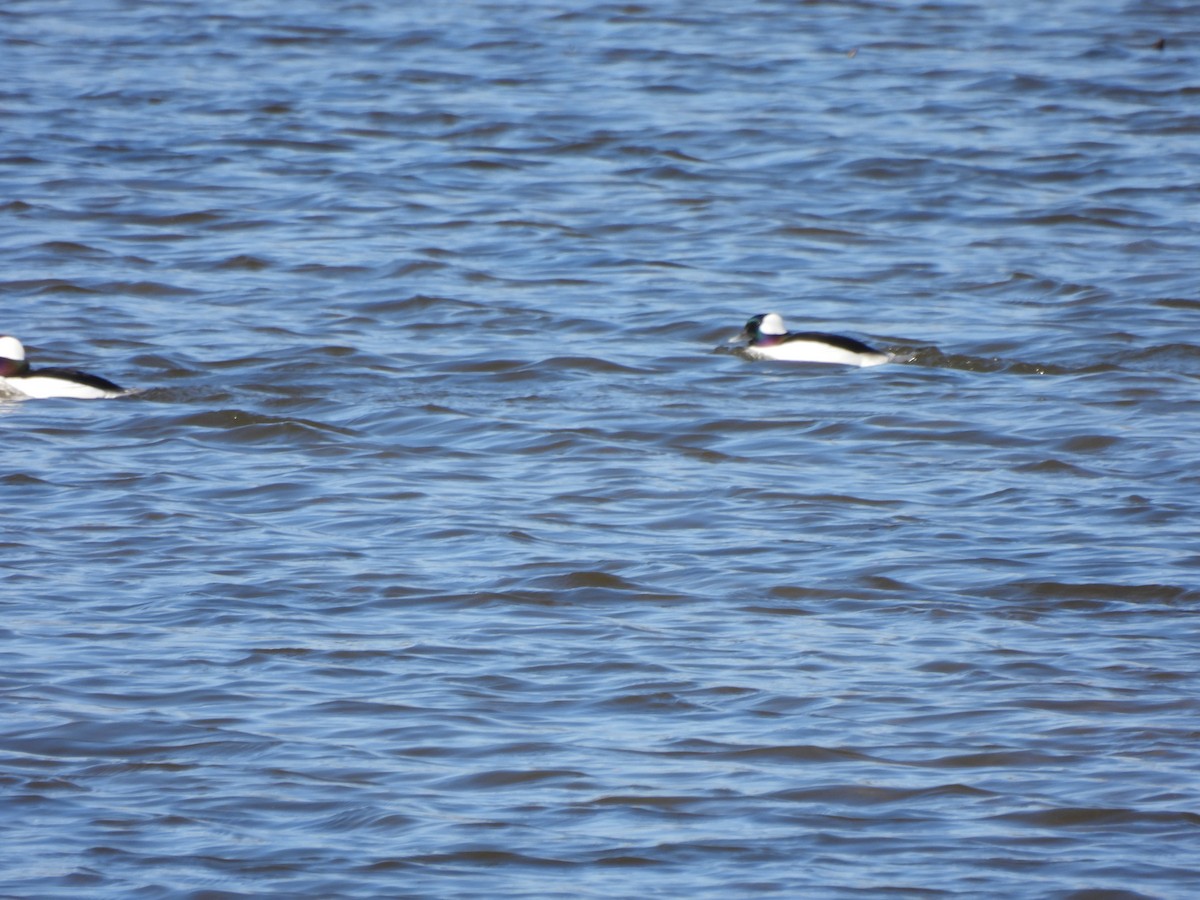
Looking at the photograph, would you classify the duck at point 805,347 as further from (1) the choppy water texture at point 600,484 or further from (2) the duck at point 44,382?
(2) the duck at point 44,382

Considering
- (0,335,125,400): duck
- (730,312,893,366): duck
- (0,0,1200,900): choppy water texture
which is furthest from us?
(730,312,893,366): duck

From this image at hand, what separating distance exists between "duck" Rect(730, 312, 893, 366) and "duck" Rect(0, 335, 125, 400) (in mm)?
3692

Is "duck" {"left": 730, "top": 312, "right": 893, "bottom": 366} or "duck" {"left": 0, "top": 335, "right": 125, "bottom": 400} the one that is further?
"duck" {"left": 730, "top": 312, "right": 893, "bottom": 366}

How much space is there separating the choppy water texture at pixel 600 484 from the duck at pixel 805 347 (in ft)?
0.53

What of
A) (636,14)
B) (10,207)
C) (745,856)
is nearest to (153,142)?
(10,207)

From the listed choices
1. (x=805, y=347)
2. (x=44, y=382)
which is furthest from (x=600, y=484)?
(x=44, y=382)

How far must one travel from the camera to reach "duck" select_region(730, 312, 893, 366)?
1197 cm

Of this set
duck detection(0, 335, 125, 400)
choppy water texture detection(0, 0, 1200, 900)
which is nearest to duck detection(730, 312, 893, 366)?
choppy water texture detection(0, 0, 1200, 900)

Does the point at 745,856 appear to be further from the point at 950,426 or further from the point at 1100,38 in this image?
the point at 1100,38

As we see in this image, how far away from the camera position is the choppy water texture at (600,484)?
596 cm

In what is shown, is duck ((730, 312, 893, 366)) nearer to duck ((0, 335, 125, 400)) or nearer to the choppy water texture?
the choppy water texture

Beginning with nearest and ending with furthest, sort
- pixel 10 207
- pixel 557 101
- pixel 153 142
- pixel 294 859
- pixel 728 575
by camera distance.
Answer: pixel 294 859, pixel 728 575, pixel 10 207, pixel 153 142, pixel 557 101

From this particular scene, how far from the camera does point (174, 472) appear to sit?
32.6 feet

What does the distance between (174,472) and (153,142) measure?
8687 millimetres
